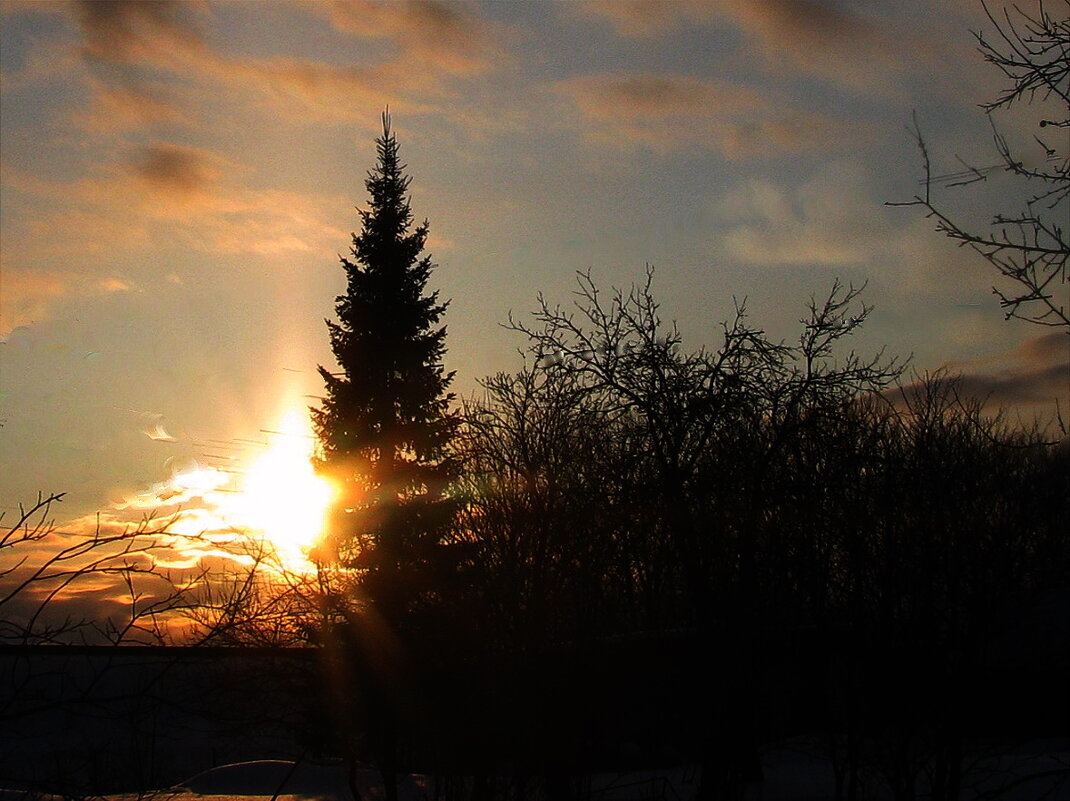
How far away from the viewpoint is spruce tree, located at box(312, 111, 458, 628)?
102 feet

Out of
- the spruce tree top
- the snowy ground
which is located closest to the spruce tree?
the spruce tree top

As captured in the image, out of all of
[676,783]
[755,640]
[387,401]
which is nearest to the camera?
[755,640]

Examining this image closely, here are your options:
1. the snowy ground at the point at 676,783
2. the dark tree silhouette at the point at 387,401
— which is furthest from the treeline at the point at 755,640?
the dark tree silhouette at the point at 387,401

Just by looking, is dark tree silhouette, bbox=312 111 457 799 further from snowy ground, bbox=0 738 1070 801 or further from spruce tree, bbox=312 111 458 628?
snowy ground, bbox=0 738 1070 801

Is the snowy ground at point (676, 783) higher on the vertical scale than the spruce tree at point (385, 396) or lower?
lower

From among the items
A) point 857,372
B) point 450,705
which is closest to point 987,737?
point 450,705

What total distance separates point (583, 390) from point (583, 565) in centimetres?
895

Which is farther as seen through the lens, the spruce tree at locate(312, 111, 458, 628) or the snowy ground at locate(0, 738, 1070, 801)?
the spruce tree at locate(312, 111, 458, 628)

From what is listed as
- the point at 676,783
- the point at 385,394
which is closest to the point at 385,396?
the point at 385,394

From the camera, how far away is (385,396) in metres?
32.4

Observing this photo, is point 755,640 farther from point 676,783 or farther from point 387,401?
point 387,401

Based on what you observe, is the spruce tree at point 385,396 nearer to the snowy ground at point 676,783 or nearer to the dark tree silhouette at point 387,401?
the dark tree silhouette at point 387,401

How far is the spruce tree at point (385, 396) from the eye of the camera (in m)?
31.1

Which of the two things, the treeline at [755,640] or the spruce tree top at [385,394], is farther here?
the spruce tree top at [385,394]
